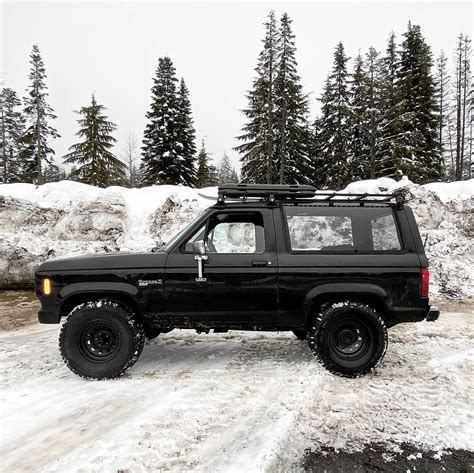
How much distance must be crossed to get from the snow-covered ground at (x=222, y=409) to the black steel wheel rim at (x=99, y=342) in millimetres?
325

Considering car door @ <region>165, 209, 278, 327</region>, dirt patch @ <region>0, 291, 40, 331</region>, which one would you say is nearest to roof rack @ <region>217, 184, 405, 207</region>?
car door @ <region>165, 209, 278, 327</region>

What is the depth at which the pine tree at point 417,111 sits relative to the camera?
2533 cm

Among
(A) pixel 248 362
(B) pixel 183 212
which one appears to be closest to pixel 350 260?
(A) pixel 248 362

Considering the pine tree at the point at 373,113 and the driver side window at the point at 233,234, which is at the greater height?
the pine tree at the point at 373,113

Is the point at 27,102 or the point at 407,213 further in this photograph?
the point at 27,102

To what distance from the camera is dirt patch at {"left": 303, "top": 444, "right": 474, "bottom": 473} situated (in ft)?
9.16

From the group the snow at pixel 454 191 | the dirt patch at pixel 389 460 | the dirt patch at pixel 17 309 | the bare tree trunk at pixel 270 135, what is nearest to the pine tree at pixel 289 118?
the bare tree trunk at pixel 270 135

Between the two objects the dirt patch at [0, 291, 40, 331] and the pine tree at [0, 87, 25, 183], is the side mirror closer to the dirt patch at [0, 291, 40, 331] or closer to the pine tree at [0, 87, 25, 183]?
the dirt patch at [0, 291, 40, 331]

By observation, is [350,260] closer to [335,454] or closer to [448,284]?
[335,454]

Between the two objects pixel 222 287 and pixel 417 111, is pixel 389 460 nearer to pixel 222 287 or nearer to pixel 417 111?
pixel 222 287

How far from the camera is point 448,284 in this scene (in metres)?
9.38

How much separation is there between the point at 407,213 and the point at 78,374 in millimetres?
4535

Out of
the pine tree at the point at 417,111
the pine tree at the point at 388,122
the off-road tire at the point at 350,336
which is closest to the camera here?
the off-road tire at the point at 350,336

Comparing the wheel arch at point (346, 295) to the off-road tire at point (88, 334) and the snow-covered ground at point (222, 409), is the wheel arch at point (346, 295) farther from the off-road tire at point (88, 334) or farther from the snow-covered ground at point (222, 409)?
the off-road tire at point (88, 334)
